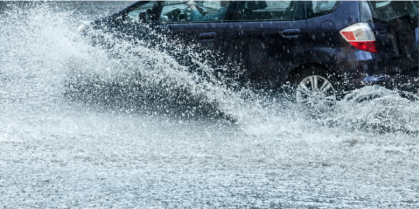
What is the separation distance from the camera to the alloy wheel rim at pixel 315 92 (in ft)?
22.3

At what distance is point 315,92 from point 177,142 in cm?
198

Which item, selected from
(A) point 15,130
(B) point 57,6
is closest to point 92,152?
(A) point 15,130

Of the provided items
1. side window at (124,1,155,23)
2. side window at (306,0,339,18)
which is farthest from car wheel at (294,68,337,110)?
side window at (124,1,155,23)

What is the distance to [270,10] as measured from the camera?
7.00 meters

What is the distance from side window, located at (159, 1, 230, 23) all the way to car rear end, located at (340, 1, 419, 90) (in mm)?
1590

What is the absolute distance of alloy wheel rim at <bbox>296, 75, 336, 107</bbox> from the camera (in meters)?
6.80

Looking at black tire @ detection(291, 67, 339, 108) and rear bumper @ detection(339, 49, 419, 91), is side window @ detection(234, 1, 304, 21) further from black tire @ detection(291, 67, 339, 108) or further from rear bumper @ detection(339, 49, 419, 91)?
rear bumper @ detection(339, 49, 419, 91)

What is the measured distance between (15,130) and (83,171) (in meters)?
1.69

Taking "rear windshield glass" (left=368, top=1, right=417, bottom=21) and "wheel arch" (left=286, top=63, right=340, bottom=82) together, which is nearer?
"rear windshield glass" (left=368, top=1, right=417, bottom=21)

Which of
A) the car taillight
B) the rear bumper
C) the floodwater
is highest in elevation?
the car taillight

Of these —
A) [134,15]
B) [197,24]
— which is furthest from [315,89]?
[134,15]

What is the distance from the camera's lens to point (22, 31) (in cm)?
1259

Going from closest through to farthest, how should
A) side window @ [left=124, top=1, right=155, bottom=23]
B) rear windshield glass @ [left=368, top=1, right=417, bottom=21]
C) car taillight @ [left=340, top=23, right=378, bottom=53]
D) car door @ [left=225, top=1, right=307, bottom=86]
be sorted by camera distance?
1. car taillight @ [left=340, top=23, right=378, bottom=53]
2. rear windshield glass @ [left=368, top=1, right=417, bottom=21]
3. car door @ [left=225, top=1, right=307, bottom=86]
4. side window @ [left=124, top=1, right=155, bottom=23]

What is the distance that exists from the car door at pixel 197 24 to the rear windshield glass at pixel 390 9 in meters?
1.74
